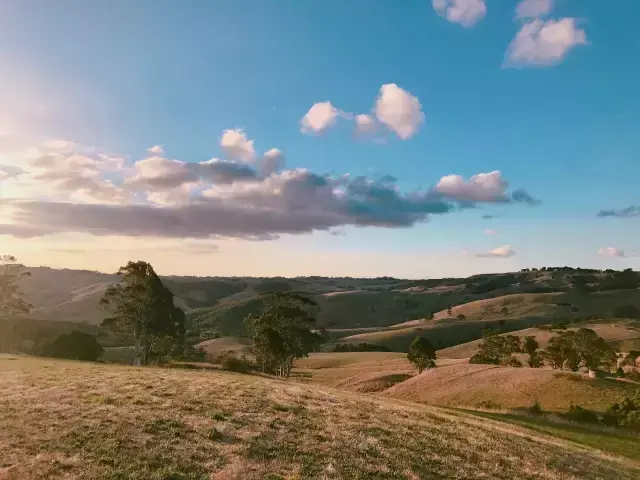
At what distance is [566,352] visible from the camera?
95375 mm

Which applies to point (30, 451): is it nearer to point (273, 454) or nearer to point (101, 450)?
point (101, 450)

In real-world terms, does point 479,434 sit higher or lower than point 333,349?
higher

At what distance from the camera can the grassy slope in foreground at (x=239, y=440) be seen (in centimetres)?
1681

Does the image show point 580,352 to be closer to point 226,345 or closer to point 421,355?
point 421,355

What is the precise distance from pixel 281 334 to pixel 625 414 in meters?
58.2

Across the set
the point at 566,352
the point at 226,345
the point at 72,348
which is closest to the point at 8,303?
the point at 72,348

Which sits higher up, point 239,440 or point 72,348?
point 239,440

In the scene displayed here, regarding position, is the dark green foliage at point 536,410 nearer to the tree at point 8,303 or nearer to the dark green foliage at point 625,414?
the dark green foliage at point 625,414

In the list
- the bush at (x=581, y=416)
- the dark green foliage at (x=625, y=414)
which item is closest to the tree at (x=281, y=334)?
the bush at (x=581, y=416)

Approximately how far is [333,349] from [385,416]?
159536 millimetres

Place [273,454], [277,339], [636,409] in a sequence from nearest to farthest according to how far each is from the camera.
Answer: [273,454], [636,409], [277,339]

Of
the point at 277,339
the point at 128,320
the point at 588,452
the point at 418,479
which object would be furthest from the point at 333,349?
the point at 418,479

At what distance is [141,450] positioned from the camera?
17797 mm

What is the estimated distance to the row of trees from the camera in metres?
93.5
